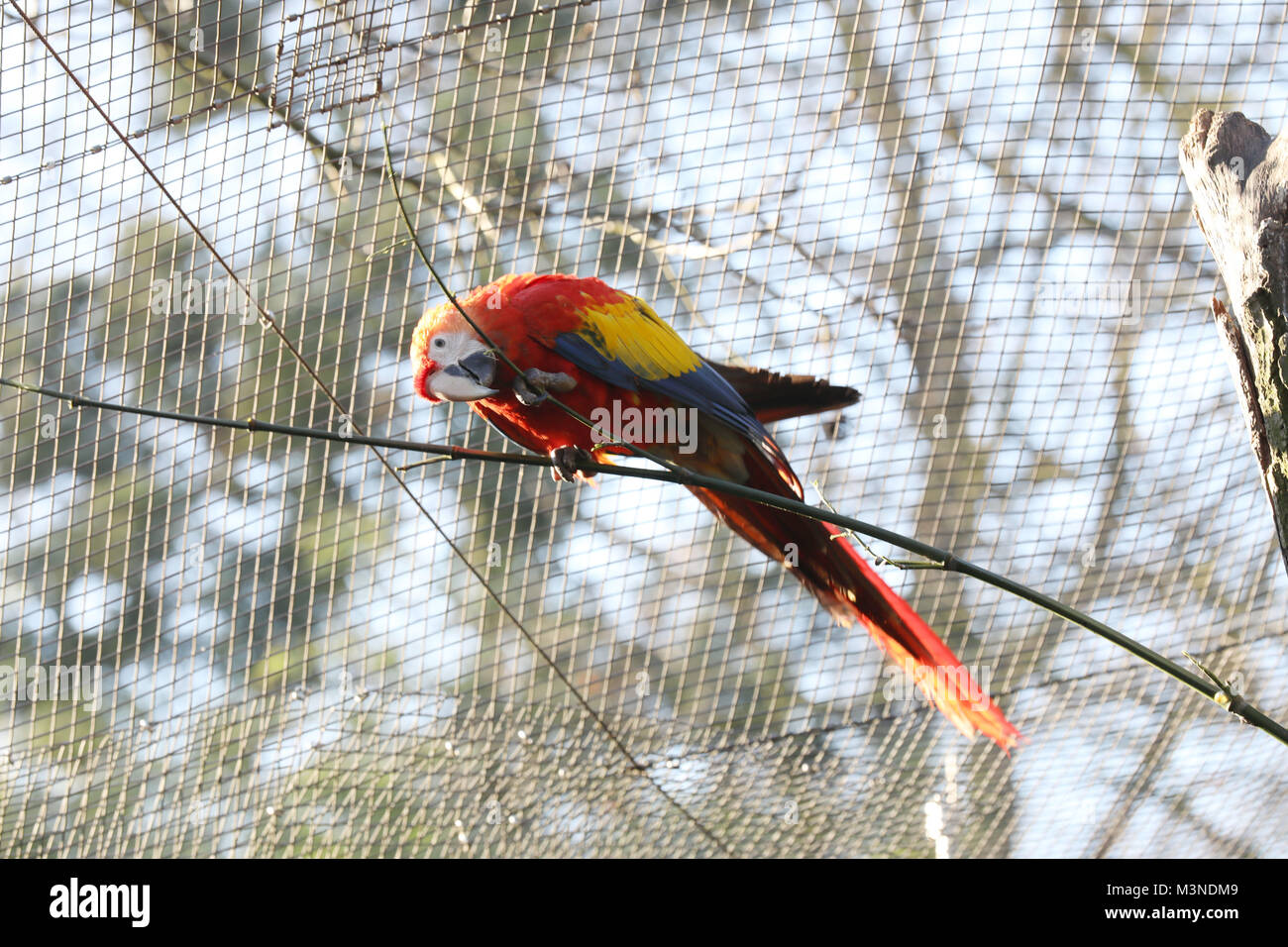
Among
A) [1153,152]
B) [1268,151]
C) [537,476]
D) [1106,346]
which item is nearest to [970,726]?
[1268,151]

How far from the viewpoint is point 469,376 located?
139cm

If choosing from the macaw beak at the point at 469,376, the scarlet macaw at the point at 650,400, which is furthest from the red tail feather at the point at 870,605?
the macaw beak at the point at 469,376

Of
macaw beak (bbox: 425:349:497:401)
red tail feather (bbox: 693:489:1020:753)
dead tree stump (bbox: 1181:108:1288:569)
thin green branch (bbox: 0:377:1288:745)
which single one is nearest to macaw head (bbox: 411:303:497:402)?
macaw beak (bbox: 425:349:497:401)

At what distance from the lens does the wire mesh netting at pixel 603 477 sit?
1.83 m

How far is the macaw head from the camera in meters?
1.39

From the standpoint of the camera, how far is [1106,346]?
2.07 metres

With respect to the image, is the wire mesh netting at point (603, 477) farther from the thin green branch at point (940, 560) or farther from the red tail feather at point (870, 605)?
the thin green branch at point (940, 560)

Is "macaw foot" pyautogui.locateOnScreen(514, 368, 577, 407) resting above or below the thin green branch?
above

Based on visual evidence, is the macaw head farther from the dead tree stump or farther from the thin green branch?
the dead tree stump

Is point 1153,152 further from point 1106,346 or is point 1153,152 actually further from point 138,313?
point 138,313

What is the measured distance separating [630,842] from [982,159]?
1514mm

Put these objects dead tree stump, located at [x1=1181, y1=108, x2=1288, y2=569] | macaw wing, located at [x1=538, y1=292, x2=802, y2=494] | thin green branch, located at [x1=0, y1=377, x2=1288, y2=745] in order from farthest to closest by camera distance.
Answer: macaw wing, located at [x1=538, y1=292, x2=802, y2=494], dead tree stump, located at [x1=1181, y1=108, x2=1288, y2=569], thin green branch, located at [x1=0, y1=377, x2=1288, y2=745]

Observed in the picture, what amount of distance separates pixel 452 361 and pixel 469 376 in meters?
0.04

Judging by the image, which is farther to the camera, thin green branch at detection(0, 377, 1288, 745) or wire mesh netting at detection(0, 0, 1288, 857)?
wire mesh netting at detection(0, 0, 1288, 857)
